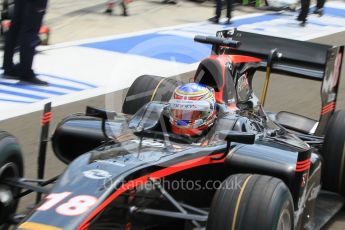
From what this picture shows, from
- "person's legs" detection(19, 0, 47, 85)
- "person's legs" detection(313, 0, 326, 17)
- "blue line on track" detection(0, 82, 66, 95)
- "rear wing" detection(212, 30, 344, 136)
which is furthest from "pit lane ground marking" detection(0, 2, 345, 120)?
"person's legs" detection(313, 0, 326, 17)

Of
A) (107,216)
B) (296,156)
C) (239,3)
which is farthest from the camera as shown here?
(239,3)

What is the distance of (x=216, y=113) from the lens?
524cm

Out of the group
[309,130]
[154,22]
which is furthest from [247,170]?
[154,22]

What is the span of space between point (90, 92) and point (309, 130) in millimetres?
3787

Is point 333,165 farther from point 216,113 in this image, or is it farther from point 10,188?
point 10,188

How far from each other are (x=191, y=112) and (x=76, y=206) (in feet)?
4.37

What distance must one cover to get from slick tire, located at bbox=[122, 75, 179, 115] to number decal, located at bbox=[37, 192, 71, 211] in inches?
88.3

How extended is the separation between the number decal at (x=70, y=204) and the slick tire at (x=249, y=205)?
0.70m

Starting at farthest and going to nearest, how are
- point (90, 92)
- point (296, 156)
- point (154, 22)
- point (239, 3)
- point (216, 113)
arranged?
point (239, 3)
point (154, 22)
point (90, 92)
point (216, 113)
point (296, 156)

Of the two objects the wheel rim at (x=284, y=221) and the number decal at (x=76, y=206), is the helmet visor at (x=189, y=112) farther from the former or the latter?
the number decal at (x=76, y=206)

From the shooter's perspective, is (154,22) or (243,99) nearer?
(243,99)

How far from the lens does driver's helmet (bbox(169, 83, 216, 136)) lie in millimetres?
4918

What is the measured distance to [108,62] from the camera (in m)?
11.3

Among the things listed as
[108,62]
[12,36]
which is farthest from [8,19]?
[12,36]
